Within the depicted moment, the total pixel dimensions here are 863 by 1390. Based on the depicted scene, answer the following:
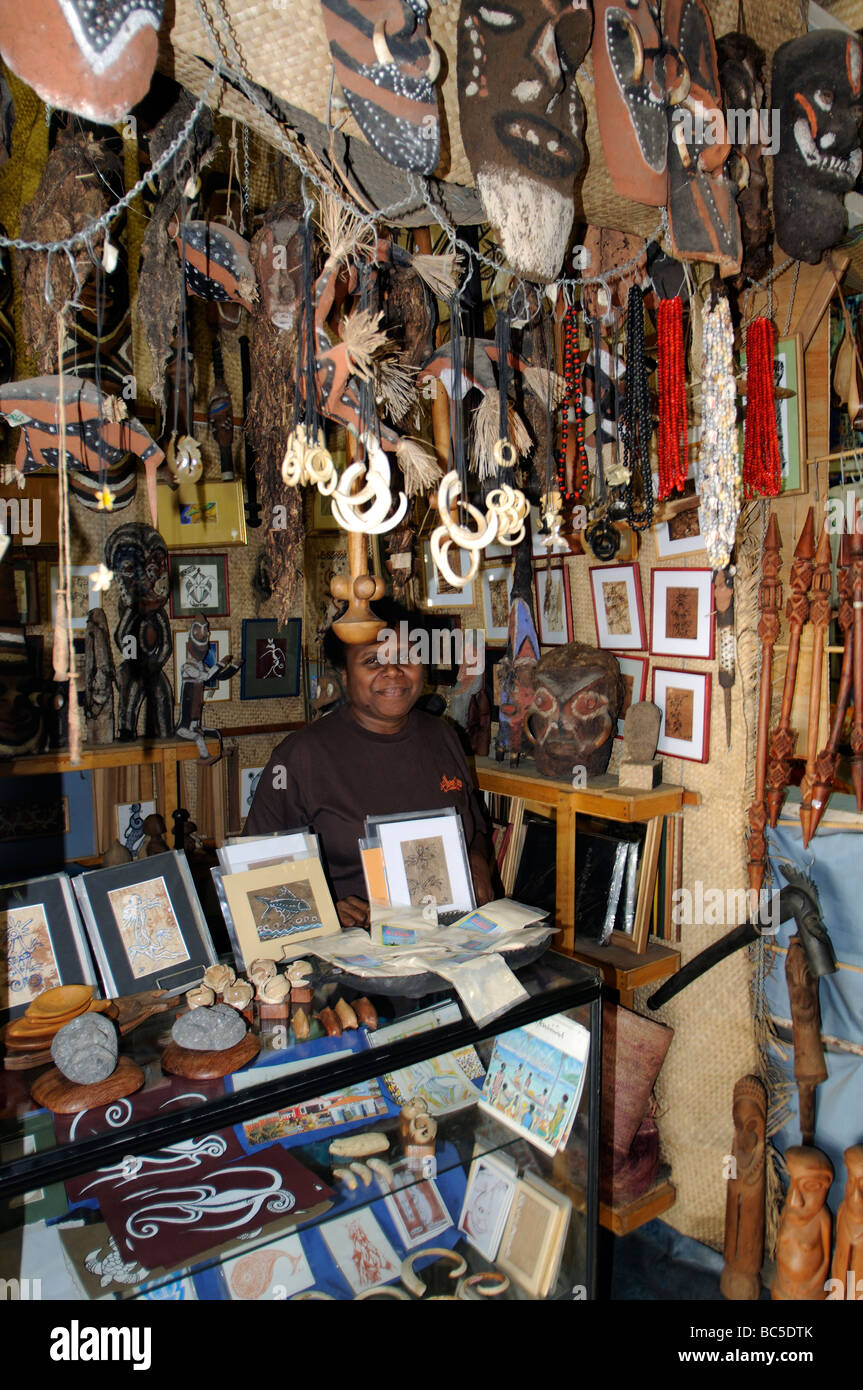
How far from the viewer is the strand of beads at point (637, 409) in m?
2.58

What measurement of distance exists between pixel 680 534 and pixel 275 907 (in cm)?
215

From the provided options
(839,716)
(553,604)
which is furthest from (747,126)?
(553,604)

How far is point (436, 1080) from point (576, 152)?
1922 mm

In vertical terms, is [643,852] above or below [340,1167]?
above

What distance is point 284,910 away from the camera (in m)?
1.81

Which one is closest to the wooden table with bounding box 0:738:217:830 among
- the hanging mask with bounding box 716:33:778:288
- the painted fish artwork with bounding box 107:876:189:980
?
the painted fish artwork with bounding box 107:876:189:980

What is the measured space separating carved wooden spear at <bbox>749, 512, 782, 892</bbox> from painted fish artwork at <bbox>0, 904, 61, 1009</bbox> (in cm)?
228

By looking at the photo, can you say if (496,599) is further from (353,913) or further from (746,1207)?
(746,1207)

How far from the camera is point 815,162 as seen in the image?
1973mm

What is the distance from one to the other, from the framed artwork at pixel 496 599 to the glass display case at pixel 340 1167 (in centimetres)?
238

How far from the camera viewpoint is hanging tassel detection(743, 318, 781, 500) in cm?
256

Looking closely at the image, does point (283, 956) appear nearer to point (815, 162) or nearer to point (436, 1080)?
point (436, 1080)

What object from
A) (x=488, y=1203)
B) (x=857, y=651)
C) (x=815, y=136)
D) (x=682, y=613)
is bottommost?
(x=488, y=1203)
